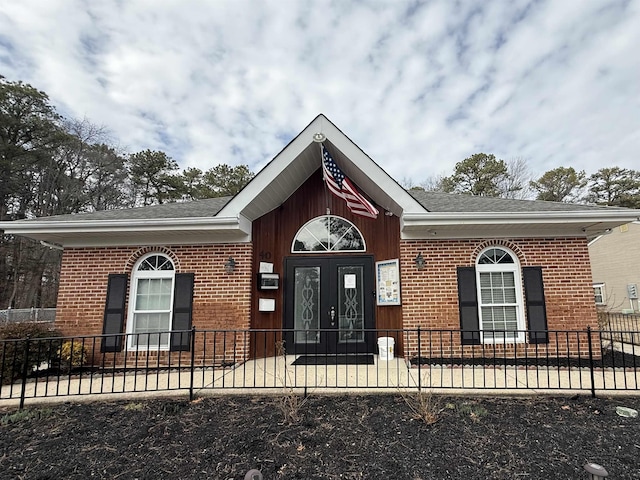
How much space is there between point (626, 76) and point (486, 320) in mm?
9390

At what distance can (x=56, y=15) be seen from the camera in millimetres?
7320

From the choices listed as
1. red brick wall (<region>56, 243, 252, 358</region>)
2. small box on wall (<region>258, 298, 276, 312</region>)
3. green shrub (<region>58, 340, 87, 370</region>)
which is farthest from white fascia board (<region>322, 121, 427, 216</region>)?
green shrub (<region>58, 340, 87, 370</region>)

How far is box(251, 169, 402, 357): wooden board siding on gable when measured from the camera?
23.7 ft

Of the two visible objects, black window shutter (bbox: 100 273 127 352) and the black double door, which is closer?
black window shutter (bbox: 100 273 127 352)

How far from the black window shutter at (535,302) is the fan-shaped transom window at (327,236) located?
3.46 m

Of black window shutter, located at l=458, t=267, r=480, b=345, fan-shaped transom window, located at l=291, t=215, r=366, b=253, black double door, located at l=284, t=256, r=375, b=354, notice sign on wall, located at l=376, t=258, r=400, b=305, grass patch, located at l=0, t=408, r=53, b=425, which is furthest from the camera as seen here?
fan-shaped transom window, located at l=291, t=215, r=366, b=253

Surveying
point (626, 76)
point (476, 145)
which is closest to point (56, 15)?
point (626, 76)

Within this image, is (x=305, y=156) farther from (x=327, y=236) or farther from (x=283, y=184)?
(x=327, y=236)

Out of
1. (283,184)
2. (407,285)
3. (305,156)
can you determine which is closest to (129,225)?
(283,184)

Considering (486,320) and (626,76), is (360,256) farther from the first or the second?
(626,76)

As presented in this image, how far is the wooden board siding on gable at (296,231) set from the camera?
285 inches

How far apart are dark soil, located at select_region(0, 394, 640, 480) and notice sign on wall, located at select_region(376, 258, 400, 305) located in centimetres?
283

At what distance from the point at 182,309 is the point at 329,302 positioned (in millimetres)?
3085

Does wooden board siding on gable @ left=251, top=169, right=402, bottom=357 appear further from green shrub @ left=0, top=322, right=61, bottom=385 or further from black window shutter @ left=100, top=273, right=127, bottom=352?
green shrub @ left=0, top=322, right=61, bottom=385
